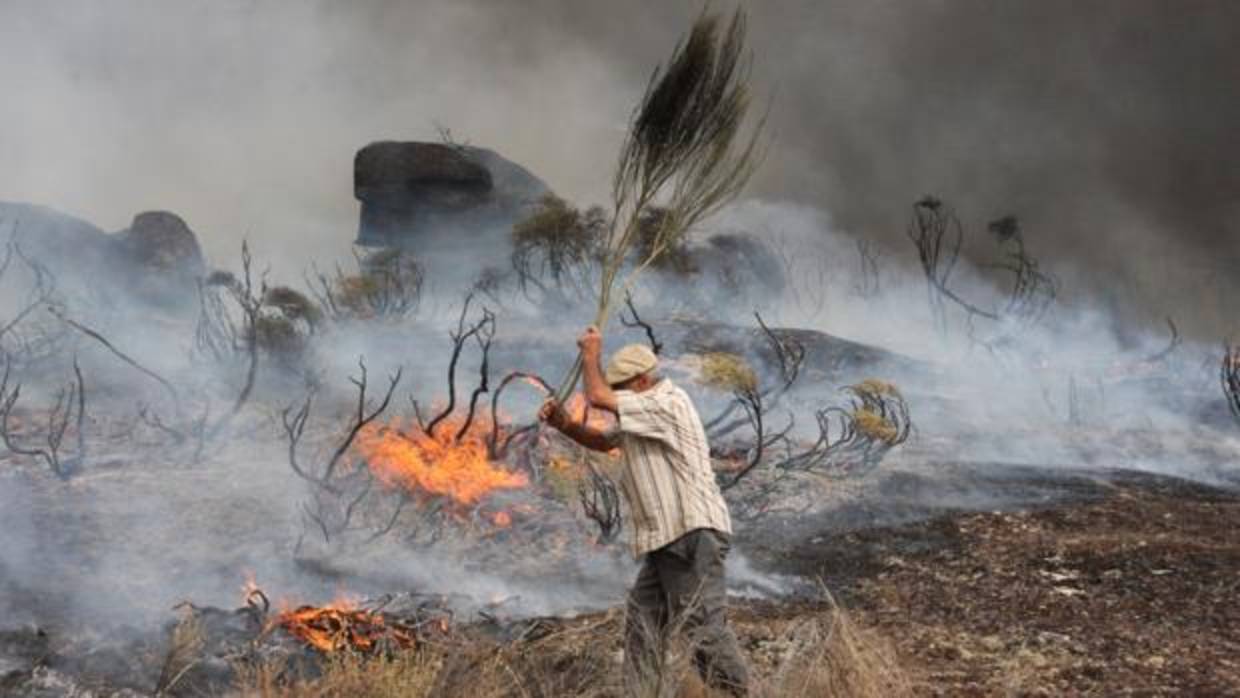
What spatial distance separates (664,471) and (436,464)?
531 cm

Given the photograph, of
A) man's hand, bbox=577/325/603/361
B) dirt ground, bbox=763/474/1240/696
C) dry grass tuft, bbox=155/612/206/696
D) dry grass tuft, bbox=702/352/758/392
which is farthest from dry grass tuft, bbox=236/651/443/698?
dry grass tuft, bbox=702/352/758/392

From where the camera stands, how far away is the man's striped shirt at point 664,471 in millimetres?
4129

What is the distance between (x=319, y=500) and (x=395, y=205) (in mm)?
34724

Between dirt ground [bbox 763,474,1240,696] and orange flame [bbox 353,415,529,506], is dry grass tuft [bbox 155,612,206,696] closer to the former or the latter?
dirt ground [bbox 763,474,1240,696]

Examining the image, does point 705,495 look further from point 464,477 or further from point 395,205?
point 395,205

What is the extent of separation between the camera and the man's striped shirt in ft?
13.5

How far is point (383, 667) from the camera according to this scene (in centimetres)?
359

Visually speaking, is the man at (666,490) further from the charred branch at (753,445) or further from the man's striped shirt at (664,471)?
the charred branch at (753,445)

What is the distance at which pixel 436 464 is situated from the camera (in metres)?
9.14

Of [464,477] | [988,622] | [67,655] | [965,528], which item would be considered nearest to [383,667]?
[67,655]

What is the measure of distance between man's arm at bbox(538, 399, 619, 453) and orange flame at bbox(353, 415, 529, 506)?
15.1 feet

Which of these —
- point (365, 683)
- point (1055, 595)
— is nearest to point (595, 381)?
point (365, 683)

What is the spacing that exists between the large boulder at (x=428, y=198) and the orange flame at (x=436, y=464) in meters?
30.3

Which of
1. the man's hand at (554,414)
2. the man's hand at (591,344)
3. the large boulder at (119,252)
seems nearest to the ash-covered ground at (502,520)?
the man's hand at (554,414)
